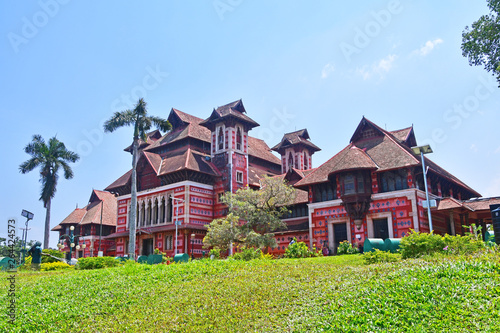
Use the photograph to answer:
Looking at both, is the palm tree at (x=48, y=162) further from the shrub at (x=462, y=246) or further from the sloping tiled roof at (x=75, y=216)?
the shrub at (x=462, y=246)

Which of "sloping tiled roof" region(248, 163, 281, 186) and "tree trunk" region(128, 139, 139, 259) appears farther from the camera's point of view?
"sloping tiled roof" region(248, 163, 281, 186)

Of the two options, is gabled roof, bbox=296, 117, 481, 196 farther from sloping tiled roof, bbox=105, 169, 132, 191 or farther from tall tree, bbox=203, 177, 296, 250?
sloping tiled roof, bbox=105, 169, 132, 191

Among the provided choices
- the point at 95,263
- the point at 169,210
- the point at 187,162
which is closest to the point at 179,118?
the point at 187,162

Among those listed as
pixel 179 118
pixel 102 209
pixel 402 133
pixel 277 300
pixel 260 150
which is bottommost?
pixel 277 300

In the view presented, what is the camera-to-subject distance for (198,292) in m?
13.6

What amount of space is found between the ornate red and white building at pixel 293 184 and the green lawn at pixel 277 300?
18.8 m

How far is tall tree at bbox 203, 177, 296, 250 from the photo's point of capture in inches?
1395

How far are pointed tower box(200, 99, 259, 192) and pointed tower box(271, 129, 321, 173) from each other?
6.56m

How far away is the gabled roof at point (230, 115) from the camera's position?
155ft

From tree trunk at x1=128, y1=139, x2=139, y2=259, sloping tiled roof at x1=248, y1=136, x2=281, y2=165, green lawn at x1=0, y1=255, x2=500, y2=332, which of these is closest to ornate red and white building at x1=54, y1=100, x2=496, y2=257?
sloping tiled roof at x1=248, y1=136, x2=281, y2=165

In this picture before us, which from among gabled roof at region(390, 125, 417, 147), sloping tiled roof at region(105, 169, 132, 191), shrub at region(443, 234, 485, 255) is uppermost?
gabled roof at region(390, 125, 417, 147)

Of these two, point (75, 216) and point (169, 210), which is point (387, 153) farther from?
point (75, 216)

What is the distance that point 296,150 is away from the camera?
54.3 metres

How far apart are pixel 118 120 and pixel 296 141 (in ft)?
76.1
